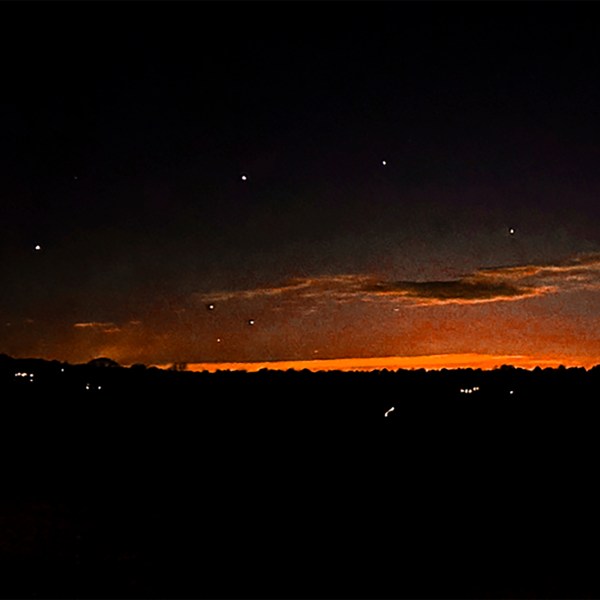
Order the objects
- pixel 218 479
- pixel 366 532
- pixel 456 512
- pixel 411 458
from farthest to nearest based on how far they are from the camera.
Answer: pixel 411 458 < pixel 218 479 < pixel 456 512 < pixel 366 532

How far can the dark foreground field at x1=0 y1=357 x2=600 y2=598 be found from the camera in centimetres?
862

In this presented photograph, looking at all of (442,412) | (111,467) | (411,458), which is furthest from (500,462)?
(111,467)

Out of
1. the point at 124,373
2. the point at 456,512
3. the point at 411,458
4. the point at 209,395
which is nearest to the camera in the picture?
the point at 456,512

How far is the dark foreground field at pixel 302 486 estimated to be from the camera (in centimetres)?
862

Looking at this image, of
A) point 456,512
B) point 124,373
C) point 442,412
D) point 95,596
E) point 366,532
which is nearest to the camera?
point 95,596

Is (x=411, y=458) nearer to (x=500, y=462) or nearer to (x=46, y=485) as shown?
(x=500, y=462)

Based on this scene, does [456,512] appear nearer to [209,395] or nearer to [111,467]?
[111,467]

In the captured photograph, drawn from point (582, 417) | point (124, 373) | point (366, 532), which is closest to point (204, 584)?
point (366, 532)

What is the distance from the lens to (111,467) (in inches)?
671

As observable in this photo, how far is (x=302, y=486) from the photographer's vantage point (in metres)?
14.1

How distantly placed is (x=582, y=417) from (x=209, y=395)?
9.36m

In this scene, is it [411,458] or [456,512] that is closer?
[456,512]

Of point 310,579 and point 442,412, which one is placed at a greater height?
point 442,412

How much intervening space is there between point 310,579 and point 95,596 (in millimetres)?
1856
